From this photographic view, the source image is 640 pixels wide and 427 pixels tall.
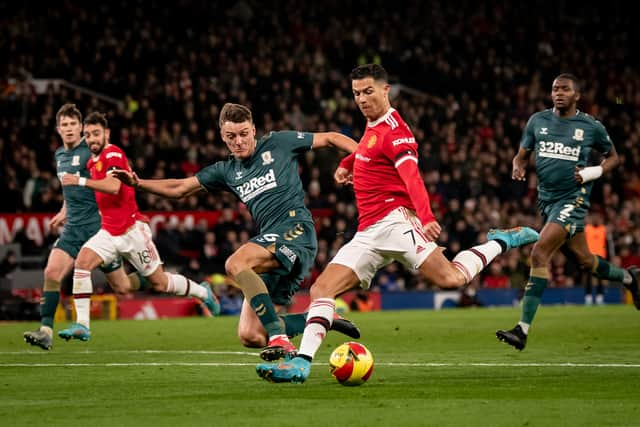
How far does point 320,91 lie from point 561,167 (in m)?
19.7

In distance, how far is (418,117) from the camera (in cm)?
3172

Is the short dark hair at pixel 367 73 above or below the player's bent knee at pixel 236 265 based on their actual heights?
above

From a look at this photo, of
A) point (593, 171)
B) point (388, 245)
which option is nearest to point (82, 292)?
point (388, 245)

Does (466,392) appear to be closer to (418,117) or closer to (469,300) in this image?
(469,300)

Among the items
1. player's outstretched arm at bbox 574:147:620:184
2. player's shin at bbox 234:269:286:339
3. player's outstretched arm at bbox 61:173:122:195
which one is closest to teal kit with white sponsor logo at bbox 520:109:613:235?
player's outstretched arm at bbox 574:147:620:184

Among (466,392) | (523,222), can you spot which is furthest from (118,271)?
(523,222)

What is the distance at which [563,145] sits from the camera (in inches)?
504

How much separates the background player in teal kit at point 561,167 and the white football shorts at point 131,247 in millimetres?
4699

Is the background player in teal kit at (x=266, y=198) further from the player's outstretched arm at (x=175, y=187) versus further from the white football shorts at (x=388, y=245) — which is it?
the white football shorts at (x=388, y=245)

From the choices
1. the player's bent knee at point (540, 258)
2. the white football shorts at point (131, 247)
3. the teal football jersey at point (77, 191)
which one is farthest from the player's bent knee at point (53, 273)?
the player's bent knee at point (540, 258)

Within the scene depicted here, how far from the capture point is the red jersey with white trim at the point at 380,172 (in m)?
9.16

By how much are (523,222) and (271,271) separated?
18958 mm

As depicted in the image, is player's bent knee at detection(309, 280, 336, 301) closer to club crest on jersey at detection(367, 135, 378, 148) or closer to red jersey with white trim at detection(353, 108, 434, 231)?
red jersey with white trim at detection(353, 108, 434, 231)

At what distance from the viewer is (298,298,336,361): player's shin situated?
348 inches
